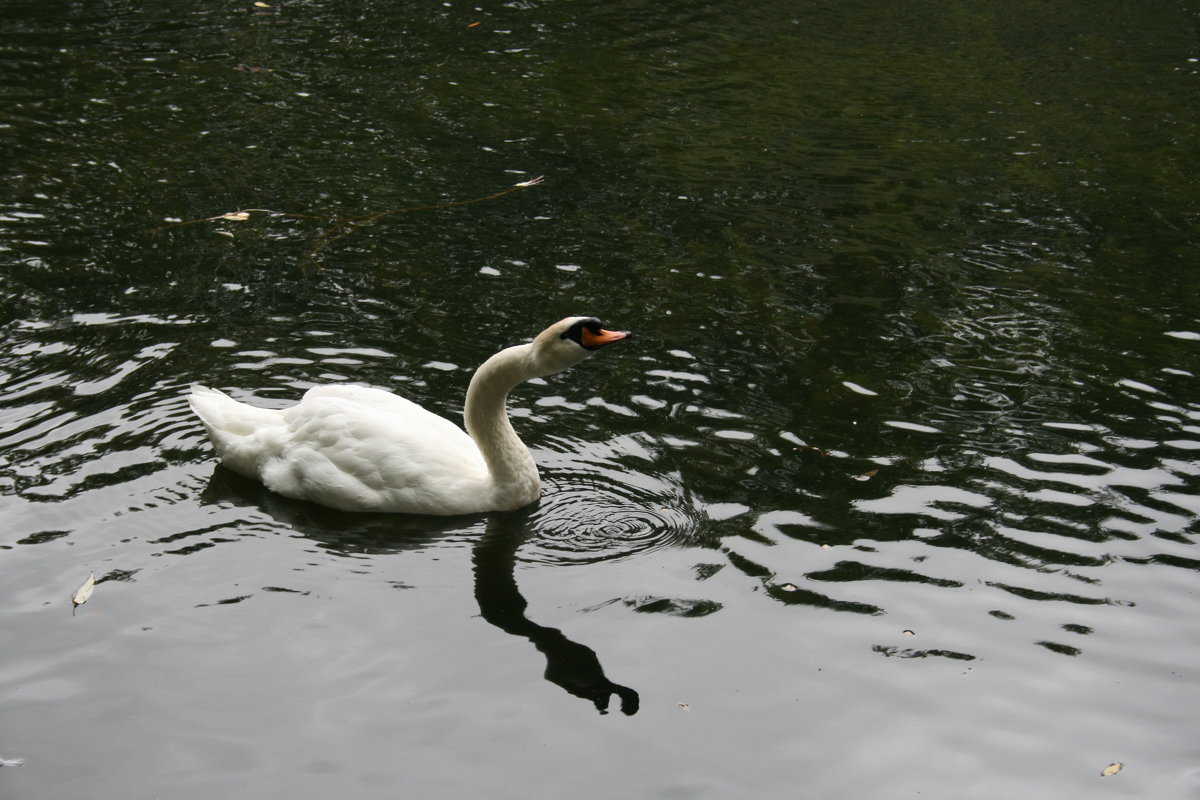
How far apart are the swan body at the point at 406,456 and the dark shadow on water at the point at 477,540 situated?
8cm

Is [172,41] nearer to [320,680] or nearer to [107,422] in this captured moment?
[107,422]

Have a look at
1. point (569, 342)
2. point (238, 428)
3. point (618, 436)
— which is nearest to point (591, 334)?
point (569, 342)

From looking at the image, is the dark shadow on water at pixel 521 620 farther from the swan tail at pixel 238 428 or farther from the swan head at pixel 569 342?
the swan tail at pixel 238 428

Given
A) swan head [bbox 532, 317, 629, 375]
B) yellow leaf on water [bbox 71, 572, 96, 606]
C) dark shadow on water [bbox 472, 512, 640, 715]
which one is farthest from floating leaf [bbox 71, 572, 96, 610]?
swan head [bbox 532, 317, 629, 375]

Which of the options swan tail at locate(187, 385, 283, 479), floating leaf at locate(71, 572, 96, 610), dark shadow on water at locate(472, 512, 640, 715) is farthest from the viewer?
swan tail at locate(187, 385, 283, 479)

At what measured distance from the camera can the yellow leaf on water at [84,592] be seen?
6648 mm

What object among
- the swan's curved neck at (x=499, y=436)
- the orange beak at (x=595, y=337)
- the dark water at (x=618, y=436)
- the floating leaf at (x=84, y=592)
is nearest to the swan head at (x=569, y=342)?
the orange beak at (x=595, y=337)

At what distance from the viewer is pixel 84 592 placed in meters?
6.70

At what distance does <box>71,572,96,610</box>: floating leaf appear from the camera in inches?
262

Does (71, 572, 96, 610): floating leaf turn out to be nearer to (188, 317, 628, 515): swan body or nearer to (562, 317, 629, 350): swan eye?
(188, 317, 628, 515): swan body

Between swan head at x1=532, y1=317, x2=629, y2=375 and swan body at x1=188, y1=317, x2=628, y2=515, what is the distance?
41 millimetres

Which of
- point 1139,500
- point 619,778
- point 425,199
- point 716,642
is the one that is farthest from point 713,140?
point 619,778

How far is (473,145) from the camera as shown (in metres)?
14.7

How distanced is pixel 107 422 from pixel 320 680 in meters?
3.27
